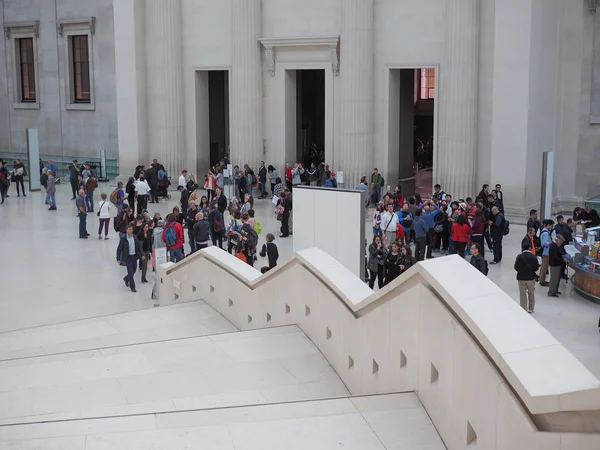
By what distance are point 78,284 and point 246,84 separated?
11181mm

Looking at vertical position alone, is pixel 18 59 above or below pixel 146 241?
above

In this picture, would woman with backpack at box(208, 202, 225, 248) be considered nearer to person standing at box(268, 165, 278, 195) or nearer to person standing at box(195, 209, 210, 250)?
person standing at box(195, 209, 210, 250)

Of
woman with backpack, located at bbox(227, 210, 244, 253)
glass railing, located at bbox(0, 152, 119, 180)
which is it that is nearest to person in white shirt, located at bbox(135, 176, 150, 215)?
woman with backpack, located at bbox(227, 210, 244, 253)

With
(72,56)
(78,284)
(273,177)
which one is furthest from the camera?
(72,56)

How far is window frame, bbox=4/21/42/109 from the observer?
3347 centimetres


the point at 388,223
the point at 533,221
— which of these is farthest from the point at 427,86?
the point at 533,221

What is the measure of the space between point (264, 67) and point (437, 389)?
20.8 m

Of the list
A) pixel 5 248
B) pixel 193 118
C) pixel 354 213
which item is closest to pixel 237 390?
pixel 354 213

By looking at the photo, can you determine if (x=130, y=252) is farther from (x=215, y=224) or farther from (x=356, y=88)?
(x=356, y=88)

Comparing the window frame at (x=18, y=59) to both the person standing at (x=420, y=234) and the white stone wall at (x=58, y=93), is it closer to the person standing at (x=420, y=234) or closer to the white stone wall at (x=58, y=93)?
the white stone wall at (x=58, y=93)

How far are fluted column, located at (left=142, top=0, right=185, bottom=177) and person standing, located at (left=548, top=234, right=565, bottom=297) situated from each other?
15239 mm

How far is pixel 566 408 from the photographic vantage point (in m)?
3.42

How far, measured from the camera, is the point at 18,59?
113 ft

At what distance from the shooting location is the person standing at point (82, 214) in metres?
19.0
